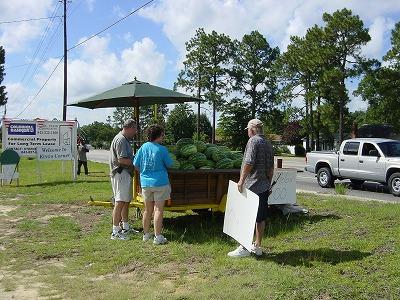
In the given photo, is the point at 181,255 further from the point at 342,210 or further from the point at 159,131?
the point at 342,210

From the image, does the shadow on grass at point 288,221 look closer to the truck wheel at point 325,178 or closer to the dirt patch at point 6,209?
the dirt patch at point 6,209

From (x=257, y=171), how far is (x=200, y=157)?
2309 mm

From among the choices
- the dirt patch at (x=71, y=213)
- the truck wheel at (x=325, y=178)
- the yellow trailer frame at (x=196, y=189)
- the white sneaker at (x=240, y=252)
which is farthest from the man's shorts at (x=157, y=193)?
the truck wheel at (x=325, y=178)

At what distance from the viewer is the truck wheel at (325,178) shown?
701 inches

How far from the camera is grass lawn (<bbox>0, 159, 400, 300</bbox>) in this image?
5359mm

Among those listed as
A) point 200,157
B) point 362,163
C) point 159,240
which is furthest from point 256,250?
point 362,163

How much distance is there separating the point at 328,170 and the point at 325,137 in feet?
163

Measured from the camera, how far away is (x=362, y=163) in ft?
54.2

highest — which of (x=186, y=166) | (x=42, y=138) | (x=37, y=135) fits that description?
(x=37, y=135)

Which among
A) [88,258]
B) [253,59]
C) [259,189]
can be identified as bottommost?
[88,258]

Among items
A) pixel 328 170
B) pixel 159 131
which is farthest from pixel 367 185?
pixel 159 131

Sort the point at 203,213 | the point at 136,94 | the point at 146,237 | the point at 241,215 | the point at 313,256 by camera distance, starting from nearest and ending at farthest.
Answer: the point at 313,256 → the point at 241,215 → the point at 146,237 → the point at 136,94 → the point at 203,213

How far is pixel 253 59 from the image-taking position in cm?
6425

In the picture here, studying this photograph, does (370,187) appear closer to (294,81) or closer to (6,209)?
(6,209)
